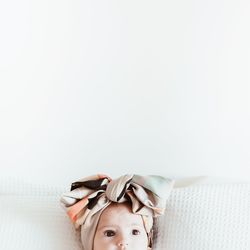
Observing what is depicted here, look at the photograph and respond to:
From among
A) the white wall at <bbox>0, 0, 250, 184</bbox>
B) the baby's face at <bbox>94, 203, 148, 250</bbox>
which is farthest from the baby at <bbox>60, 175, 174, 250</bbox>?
the white wall at <bbox>0, 0, 250, 184</bbox>

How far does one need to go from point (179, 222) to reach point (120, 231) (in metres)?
0.16

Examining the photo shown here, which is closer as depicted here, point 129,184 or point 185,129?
point 129,184

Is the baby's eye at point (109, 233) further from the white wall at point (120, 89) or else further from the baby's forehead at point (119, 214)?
the white wall at point (120, 89)

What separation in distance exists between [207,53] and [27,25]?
530 millimetres

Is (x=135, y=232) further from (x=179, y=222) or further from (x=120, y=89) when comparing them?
(x=120, y=89)

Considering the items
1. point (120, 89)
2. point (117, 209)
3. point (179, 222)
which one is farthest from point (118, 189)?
point (120, 89)

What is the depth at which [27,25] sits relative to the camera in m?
1.57

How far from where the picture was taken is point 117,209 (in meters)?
1.25

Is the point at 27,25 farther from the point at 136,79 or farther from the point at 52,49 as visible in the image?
the point at 136,79

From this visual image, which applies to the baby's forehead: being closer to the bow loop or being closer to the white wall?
the bow loop

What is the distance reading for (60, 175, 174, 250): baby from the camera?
122 centimetres

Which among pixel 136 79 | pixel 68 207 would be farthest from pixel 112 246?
pixel 136 79

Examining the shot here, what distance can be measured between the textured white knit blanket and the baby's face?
9cm

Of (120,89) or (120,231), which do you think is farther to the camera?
(120,89)
